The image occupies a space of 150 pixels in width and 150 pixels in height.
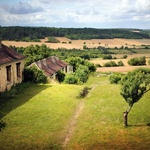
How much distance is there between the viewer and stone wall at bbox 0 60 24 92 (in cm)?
2880

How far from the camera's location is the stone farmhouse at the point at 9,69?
2891 centimetres

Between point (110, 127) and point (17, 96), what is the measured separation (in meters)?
12.1

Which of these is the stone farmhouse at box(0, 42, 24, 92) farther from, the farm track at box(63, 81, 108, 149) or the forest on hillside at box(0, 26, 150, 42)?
the forest on hillside at box(0, 26, 150, 42)

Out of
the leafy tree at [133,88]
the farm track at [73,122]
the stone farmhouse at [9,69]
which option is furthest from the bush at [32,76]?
the leafy tree at [133,88]

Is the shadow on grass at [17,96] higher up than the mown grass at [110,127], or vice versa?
the shadow on grass at [17,96]

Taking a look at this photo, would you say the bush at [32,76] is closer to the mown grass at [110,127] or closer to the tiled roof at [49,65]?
the tiled roof at [49,65]

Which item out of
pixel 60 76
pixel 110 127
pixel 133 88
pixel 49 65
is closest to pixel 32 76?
pixel 60 76

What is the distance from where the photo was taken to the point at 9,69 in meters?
30.7

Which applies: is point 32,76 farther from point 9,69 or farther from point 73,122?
point 73,122

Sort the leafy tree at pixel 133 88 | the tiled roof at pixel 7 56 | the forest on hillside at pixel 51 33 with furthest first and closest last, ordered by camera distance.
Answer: the forest on hillside at pixel 51 33, the tiled roof at pixel 7 56, the leafy tree at pixel 133 88

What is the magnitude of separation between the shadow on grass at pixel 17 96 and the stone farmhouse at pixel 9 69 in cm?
85

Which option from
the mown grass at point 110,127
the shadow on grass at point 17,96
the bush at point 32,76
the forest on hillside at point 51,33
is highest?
the forest on hillside at point 51,33

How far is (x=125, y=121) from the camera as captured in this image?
68.0ft

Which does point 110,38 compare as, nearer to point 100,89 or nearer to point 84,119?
point 100,89
